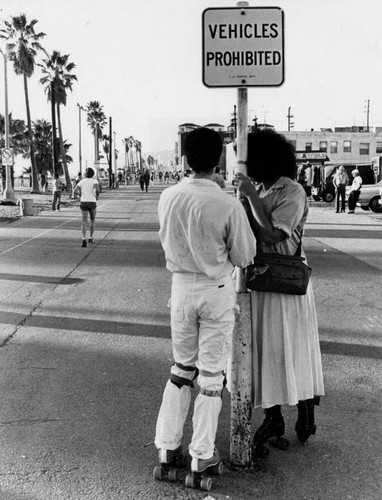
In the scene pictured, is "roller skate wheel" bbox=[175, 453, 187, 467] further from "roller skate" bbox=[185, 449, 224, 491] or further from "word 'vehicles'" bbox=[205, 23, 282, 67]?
"word 'vehicles'" bbox=[205, 23, 282, 67]

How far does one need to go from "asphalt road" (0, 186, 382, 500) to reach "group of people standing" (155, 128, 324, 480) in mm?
305

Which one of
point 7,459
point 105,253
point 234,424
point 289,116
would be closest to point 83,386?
point 7,459

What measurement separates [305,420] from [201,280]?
Answer: 1251 millimetres

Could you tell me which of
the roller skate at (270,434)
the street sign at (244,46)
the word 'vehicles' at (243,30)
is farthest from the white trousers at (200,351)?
the word 'vehicles' at (243,30)

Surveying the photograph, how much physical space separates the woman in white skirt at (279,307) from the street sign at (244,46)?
0.35m

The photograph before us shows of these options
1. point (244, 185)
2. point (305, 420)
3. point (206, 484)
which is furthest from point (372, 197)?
point (206, 484)

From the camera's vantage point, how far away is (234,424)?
3.54 m

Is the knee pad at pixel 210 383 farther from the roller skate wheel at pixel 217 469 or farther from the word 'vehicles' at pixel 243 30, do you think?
the word 'vehicles' at pixel 243 30

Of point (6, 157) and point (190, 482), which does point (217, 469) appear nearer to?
point (190, 482)

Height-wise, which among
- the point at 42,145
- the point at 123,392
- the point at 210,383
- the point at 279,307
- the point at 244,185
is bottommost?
the point at 123,392

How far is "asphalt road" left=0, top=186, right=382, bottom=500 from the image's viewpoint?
3.41 m

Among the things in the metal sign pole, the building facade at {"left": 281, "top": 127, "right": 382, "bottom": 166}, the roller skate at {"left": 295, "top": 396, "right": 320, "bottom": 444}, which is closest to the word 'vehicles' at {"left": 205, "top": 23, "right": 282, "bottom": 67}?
the metal sign pole

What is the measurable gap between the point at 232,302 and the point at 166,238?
0.51m

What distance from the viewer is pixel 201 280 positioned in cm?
331
